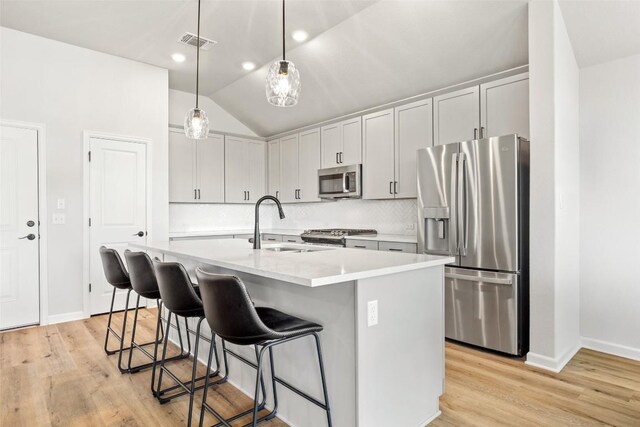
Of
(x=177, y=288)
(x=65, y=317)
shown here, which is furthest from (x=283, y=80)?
(x=65, y=317)

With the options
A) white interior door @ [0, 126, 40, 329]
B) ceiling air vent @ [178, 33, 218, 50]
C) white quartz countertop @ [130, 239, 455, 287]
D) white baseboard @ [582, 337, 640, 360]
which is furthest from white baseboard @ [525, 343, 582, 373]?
white interior door @ [0, 126, 40, 329]

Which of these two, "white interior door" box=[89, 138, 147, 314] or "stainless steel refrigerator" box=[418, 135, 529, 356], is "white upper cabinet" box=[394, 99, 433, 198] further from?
"white interior door" box=[89, 138, 147, 314]

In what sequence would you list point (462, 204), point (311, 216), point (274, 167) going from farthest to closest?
point (274, 167) < point (311, 216) < point (462, 204)

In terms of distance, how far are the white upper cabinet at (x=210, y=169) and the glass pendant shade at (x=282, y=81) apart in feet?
11.9

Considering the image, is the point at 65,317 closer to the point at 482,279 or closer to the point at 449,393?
the point at 449,393

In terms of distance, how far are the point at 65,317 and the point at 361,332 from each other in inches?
152

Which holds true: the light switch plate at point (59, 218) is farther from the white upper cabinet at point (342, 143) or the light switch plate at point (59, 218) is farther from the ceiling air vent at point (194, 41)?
the white upper cabinet at point (342, 143)

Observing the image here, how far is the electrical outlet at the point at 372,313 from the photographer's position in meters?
1.74

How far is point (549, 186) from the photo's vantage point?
280 centimetres

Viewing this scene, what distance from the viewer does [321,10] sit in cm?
351

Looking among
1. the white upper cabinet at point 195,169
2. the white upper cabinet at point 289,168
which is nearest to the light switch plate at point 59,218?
the white upper cabinet at point 195,169

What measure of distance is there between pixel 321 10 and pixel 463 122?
1768mm

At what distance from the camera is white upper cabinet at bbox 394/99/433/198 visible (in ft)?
13.7

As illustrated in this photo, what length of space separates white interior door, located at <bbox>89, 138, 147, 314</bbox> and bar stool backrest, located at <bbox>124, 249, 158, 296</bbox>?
6.87ft
